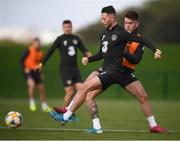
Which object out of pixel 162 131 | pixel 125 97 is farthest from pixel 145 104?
pixel 125 97

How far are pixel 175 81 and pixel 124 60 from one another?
19.9 metres

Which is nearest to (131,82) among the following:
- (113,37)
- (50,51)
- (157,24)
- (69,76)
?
(113,37)

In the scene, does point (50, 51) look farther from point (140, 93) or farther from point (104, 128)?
point (140, 93)

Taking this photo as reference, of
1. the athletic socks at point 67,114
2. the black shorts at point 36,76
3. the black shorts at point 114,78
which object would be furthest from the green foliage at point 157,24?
the athletic socks at point 67,114

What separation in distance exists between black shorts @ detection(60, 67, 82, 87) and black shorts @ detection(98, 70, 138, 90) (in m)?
5.02

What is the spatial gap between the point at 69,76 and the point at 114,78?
206 inches

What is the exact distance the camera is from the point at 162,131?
14.1 meters

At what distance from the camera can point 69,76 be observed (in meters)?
19.1

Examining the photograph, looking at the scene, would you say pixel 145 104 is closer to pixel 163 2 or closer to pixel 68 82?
pixel 68 82

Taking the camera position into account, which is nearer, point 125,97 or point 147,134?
point 147,134

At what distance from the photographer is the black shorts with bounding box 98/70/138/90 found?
13.8m

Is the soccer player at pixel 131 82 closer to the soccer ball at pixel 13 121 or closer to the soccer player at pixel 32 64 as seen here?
the soccer ball at pixel 13 121

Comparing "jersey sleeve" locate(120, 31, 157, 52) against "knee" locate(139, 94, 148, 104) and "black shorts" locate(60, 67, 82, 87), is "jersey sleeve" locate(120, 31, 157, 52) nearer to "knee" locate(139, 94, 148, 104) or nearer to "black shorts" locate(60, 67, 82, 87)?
"knee" locate(139, 94, 148, 104)

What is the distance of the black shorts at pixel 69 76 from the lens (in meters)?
19.0
